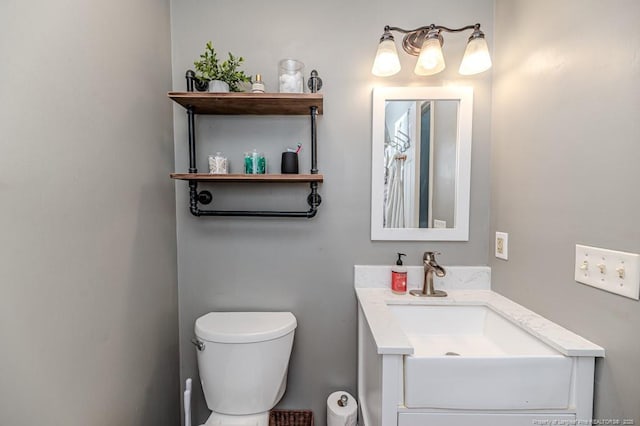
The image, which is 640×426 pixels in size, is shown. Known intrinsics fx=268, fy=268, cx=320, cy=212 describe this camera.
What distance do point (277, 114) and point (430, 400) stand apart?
122 cm

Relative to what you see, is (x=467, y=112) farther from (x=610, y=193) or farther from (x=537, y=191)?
(x=610, y=193)

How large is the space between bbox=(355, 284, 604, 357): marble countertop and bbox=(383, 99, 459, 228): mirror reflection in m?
0.33

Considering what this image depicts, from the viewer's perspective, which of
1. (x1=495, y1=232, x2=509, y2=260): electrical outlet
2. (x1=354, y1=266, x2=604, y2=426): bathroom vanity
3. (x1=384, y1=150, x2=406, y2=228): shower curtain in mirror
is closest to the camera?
(x1=354, y1=266, x2=604, y2=426): bathroom vanity

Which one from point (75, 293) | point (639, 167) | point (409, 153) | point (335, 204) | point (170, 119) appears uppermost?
point (170, 119)

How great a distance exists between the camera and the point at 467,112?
4.06ft

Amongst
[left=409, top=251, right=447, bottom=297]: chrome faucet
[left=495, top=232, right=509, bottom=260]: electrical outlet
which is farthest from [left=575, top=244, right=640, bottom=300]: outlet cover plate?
[left=409, top=251, right=447, bottom=297]: chrome faucet

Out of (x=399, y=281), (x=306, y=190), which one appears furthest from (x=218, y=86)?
(x=399, y=281)

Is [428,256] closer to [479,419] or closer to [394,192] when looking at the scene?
[394,192]

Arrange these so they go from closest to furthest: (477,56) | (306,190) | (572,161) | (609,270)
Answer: (609,270)
(572,161)
(477,56)
(306,190)

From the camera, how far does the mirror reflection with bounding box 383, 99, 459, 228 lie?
124 centimetres

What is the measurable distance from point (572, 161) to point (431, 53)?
0.64 m

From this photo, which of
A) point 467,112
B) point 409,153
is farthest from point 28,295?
point 467,112

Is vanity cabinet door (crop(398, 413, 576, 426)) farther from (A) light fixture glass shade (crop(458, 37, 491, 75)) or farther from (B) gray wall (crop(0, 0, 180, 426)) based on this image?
(A) light fixture glass shade (crop(458, 37, 491, 75))

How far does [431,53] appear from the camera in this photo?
42.4 inches
